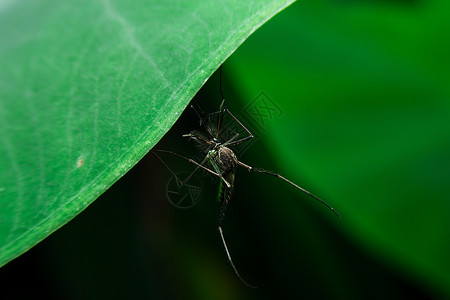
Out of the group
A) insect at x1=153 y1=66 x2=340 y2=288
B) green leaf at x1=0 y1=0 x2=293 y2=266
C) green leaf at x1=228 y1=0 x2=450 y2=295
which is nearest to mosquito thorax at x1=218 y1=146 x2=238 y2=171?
insect at x1=153 y1=66 x2=340 y2=288

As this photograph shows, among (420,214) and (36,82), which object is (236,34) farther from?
(420,214)

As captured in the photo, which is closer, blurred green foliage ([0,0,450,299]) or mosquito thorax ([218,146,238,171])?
mosquito thorax ([218,146,238,171])

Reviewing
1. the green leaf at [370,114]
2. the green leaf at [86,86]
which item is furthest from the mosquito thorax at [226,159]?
the green leaf at [86,86]

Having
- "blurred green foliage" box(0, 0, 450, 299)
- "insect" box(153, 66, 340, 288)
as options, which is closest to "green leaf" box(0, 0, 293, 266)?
"insect" box(153, 66, 340, 288)

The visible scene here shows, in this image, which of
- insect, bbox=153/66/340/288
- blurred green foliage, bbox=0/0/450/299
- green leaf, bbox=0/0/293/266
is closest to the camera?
green leaf, bbox=0/0/293/266

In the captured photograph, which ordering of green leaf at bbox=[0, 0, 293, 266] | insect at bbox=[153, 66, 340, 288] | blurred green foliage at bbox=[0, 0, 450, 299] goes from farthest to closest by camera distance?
blurred green foliage at bbox=[0, 0, 450, 299], insect at bbox=[153, 66, 340, 288], green leaf at bbox=[0, 0, 293, 266]

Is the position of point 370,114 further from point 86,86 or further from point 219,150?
point 86,86

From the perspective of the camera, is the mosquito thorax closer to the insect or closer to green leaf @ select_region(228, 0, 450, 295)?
the insect

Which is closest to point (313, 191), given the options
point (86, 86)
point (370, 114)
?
point (370, 114)
